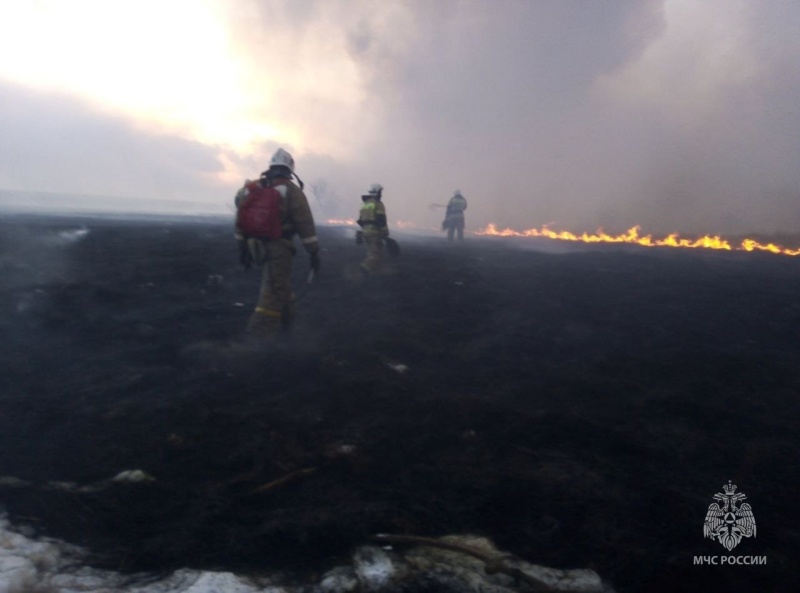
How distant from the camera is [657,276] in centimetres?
1267

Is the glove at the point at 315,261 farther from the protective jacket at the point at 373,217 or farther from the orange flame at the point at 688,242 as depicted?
the orange flame at the point at 688,242

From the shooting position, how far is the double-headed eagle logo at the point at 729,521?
3.12 meters

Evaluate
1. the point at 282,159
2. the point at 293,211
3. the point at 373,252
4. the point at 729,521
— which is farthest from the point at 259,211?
the point at 729,521

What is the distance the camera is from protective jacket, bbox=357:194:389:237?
37.1ft

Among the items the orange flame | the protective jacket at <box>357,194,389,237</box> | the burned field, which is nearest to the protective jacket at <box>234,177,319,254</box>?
the burned field

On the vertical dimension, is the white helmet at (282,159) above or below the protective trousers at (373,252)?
above

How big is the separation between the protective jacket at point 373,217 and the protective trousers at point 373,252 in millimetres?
89

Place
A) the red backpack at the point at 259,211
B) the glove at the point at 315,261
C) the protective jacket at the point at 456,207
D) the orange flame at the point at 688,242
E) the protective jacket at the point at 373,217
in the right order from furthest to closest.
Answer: the protective jacket at the point at 456,207 < the orange flame at the point at 688,242 < the protective jacket at the point at 373,217 < the glove at the point at 315,261 < the red backpack at the point at 259,211

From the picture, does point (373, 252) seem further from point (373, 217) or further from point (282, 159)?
point (282, 159)

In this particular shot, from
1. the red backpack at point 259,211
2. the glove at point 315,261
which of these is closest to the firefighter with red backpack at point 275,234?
the red backpack at point 259,211

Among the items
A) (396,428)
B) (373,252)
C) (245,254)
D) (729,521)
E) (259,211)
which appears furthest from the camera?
(373,252)

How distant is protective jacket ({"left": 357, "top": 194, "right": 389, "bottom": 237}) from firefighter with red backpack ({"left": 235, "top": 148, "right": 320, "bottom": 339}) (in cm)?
448

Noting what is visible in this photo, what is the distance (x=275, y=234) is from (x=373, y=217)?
4.97 m

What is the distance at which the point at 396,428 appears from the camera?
439cm
